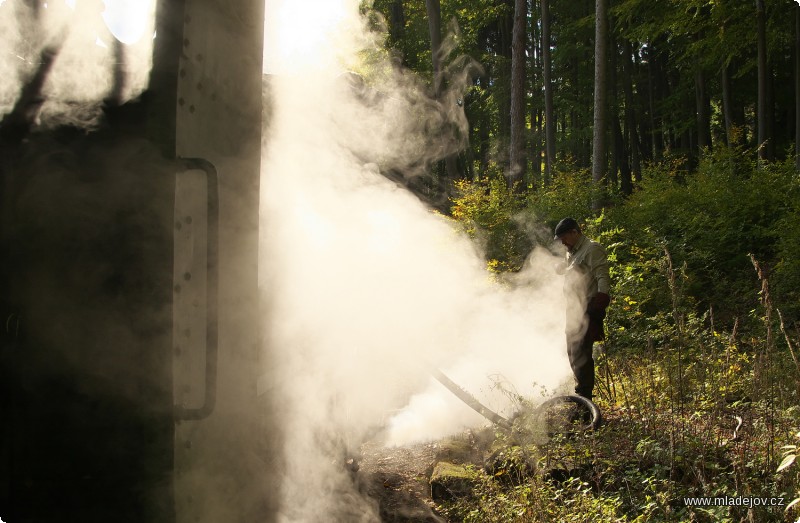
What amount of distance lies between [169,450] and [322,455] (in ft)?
10.2

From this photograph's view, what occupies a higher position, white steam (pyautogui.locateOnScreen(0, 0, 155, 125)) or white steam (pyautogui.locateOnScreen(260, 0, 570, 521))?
white steam (pyautogui.locateOnScreen(0, 0, 155, 125))

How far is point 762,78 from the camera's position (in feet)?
45.4

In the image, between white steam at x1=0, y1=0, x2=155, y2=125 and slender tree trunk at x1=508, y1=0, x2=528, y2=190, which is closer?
white steam at x1=0, y1=0, x2=155, y2=125

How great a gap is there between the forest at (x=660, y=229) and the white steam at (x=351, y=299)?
3.74ft

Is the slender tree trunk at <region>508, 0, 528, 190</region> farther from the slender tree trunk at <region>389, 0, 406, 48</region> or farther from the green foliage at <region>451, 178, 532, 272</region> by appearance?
the slender tree trunk at <region>389, 0, 406, 48</region>

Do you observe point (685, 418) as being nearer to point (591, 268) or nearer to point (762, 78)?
point (591, 268)

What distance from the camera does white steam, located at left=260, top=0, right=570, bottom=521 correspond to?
4512 millimetres

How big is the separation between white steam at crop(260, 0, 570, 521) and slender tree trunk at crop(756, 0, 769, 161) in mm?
8245

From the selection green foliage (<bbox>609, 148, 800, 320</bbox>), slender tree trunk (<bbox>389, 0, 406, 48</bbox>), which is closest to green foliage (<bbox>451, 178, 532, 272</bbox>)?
green foliage (<bbox>609, 148, 800, 320</bbox>)

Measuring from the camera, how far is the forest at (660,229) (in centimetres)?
407

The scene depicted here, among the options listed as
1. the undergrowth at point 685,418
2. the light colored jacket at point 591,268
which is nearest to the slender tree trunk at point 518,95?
the undergrowth at point 685,418

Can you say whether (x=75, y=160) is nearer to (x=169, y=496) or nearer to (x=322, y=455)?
(x=169, y=496)

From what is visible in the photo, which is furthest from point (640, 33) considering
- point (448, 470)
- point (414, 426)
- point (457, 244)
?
point (448, 470)

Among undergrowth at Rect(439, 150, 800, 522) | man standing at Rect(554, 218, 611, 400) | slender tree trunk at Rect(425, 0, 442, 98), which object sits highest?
slender tree trunk at Rect(425, 0, 442, 98)
